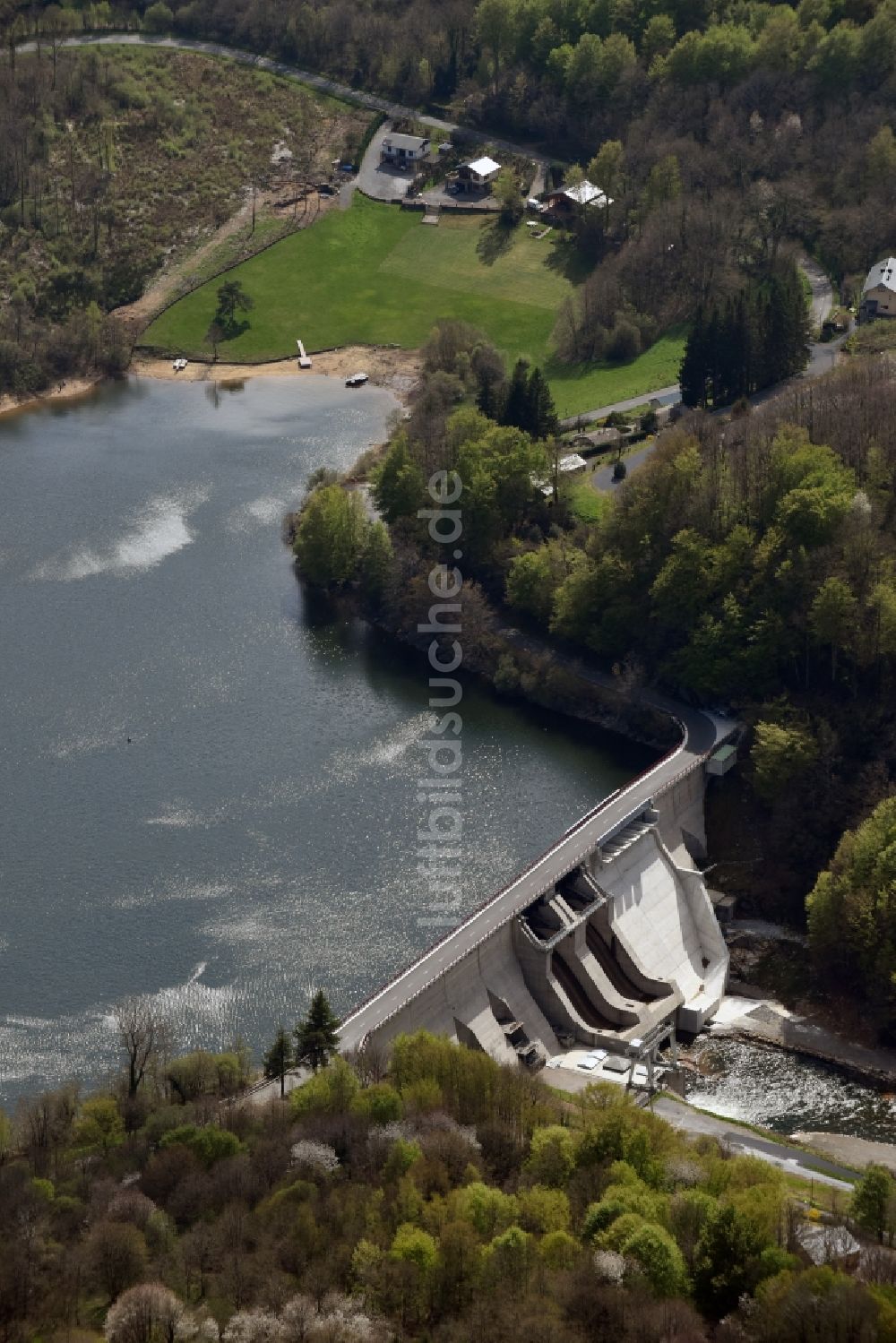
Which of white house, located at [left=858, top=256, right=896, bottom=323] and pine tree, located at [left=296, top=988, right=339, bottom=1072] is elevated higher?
white house, located at [left=858, top=256, right=896, bottom=323]

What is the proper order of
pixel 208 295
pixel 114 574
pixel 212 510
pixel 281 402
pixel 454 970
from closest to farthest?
pixel 454 970 → pixel 114 574 → pixel 212 510 → pixel 281 402 → pixel 208 295

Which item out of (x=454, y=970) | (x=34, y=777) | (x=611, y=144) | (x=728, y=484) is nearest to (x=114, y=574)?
(x=34, y=777)

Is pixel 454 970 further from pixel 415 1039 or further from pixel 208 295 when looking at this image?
pixel 208 295

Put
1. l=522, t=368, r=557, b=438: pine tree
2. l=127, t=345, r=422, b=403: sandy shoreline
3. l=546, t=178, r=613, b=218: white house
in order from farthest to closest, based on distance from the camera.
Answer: l=546, t=178, r=613, b=218: white house < l=127, t=345, r=422, b=403: sandy shoreline < l=522, t=368, r=557, b=438: pine tree

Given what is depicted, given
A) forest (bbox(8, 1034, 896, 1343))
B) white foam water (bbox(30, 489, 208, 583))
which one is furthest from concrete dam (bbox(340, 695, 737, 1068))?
white foam water (bbox(30, 489, 208, 583))

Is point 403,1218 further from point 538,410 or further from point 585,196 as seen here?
point 585,196

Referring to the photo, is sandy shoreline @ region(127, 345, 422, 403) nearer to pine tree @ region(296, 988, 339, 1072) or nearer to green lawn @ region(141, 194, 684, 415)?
green lawn @ region(141, 194, 684, 415)
